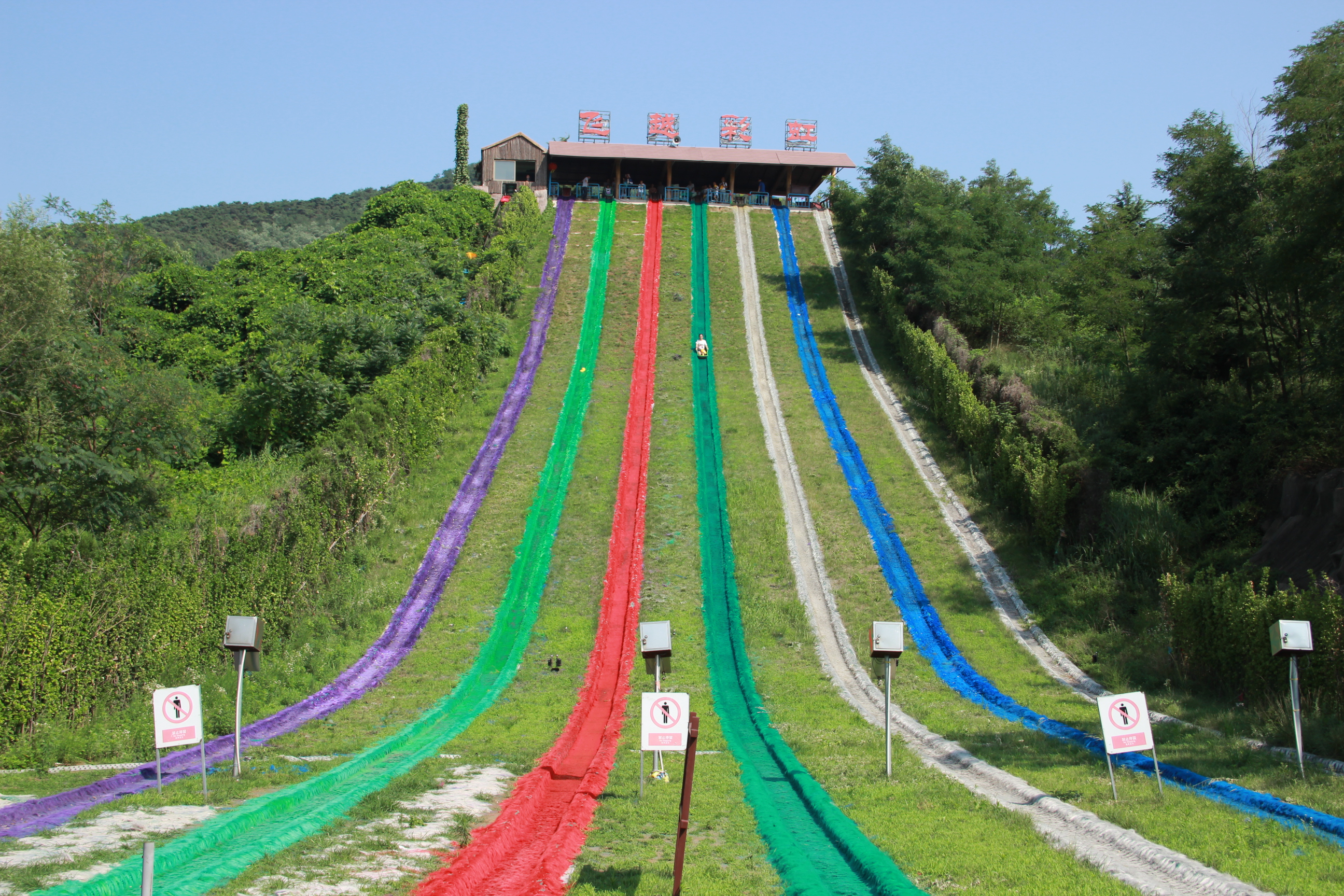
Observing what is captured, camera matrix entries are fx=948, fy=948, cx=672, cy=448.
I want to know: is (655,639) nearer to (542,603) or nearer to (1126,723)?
(1126,723)

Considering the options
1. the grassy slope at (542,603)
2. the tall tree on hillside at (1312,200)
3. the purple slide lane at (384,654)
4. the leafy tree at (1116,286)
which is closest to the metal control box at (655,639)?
the grassy slope at (542,603)

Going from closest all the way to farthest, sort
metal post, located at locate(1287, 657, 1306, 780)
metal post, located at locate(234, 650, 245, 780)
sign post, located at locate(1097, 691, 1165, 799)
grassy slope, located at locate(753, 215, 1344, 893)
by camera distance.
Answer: grassy slope, located at locate(753, 215, 1344, 893)
sign post, located at locate(1097, 691, 1165, 799)
metal post, located at locate(1287, 657, 1306, 780)
metal post, located at locate(234, 650, 245, 780)

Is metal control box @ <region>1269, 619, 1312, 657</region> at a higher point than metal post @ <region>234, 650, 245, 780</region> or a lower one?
higher

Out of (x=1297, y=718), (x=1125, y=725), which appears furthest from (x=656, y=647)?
(x=1297, y=718)

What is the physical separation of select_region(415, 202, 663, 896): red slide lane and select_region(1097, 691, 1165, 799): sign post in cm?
644

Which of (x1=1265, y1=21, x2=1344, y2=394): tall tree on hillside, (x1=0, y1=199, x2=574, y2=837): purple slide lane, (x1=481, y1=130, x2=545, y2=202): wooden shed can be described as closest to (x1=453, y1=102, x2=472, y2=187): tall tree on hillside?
(x1=481, y1=130, x2=545, y2=202): wooden shed

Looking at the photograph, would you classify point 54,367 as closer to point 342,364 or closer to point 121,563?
point 121,563

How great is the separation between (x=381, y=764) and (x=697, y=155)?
51172 millimetres

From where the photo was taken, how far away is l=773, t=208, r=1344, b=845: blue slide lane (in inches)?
429

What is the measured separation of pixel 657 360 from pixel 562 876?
30.1m

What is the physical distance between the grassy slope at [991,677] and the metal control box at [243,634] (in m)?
10.8

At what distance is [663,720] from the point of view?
12.0m

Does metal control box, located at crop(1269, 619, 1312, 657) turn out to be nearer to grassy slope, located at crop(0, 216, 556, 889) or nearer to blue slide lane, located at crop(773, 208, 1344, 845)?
blue slide lane, located at crop(773, 208, 1344, 845)

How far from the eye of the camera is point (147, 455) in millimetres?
24344
